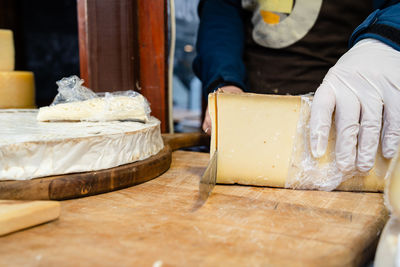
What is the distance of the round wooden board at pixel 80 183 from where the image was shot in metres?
0.86

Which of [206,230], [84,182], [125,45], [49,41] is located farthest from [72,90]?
[49,41]

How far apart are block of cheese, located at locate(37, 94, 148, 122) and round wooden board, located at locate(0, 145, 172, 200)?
22cm

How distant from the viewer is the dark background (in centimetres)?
493

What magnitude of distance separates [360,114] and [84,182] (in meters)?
0.80

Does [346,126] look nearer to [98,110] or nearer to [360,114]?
[360,114]

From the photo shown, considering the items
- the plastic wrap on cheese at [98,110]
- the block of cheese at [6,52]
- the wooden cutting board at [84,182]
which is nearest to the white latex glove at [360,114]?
the wooden cutting board at [84,182]

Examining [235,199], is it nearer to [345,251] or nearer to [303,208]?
[303,208]

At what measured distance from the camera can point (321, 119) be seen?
96cm

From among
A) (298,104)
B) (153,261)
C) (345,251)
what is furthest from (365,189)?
(153,261)

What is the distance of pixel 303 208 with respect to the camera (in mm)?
881

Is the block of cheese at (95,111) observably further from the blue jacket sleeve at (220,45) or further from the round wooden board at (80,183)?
the blue jacket sleeve at (220,45)

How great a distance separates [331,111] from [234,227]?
46 cm

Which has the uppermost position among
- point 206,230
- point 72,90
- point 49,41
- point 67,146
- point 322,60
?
point 49,41

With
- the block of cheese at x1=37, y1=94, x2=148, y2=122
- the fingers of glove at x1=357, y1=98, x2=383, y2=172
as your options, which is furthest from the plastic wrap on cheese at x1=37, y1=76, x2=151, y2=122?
the fingers of glove at x1=357, y1=98, x2=383, y2=172
